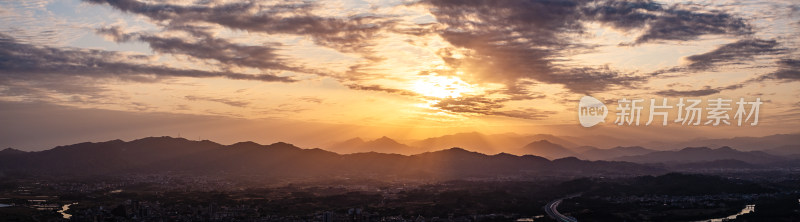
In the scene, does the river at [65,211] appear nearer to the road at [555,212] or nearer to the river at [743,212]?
the road at [555,212]

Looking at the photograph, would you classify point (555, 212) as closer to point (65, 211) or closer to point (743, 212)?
point (743, 212)

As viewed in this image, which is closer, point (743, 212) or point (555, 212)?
point (743, 212)

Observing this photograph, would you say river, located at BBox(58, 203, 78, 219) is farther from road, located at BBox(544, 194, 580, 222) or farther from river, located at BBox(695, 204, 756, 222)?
river, located at BBox(695, 204, 756, 222)

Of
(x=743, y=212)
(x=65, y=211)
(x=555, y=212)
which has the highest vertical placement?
(x=743, y=212)

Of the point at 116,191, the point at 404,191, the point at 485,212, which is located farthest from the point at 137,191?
the point at 485,212

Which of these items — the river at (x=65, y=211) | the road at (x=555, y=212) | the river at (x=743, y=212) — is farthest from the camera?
the river at (x=65, y=211)

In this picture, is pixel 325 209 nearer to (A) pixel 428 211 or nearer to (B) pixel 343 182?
(A) pixel 428 211

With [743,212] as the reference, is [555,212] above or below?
below

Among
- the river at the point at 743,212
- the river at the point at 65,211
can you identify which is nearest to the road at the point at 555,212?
the river at the point at 743,212

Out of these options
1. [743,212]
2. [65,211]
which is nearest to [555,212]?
[743,212]

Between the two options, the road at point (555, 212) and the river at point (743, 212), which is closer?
the road at point (555, 212)

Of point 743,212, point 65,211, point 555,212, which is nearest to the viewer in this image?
point 743,212
